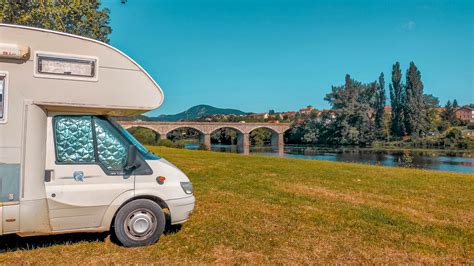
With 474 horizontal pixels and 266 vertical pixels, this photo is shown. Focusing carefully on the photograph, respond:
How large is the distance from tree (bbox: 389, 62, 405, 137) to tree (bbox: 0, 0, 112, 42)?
64.4 metres

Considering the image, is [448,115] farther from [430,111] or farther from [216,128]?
[216,128]

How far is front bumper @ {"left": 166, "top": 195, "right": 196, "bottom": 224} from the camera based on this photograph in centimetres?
468

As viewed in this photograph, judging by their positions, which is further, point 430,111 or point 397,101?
point 430,111

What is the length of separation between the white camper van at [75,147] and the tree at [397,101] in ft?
221

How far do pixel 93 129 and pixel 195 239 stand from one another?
2145mm

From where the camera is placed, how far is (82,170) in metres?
4.25

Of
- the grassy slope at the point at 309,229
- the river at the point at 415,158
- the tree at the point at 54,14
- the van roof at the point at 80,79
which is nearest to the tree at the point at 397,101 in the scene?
the river at the point at 415,158

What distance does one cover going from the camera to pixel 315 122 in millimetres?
71375

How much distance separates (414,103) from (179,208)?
66120mm

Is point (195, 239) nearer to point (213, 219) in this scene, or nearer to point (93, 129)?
point (213, 219)

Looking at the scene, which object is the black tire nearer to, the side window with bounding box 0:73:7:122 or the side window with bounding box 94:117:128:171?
the side window with bounding box 94:117:128:171

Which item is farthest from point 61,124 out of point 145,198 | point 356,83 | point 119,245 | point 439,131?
point 439,131

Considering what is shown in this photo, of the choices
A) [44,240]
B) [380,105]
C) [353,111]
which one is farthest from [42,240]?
[380,105]

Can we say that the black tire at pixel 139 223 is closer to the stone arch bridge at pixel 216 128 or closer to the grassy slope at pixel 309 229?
the grassy slope at pixel 309 229
